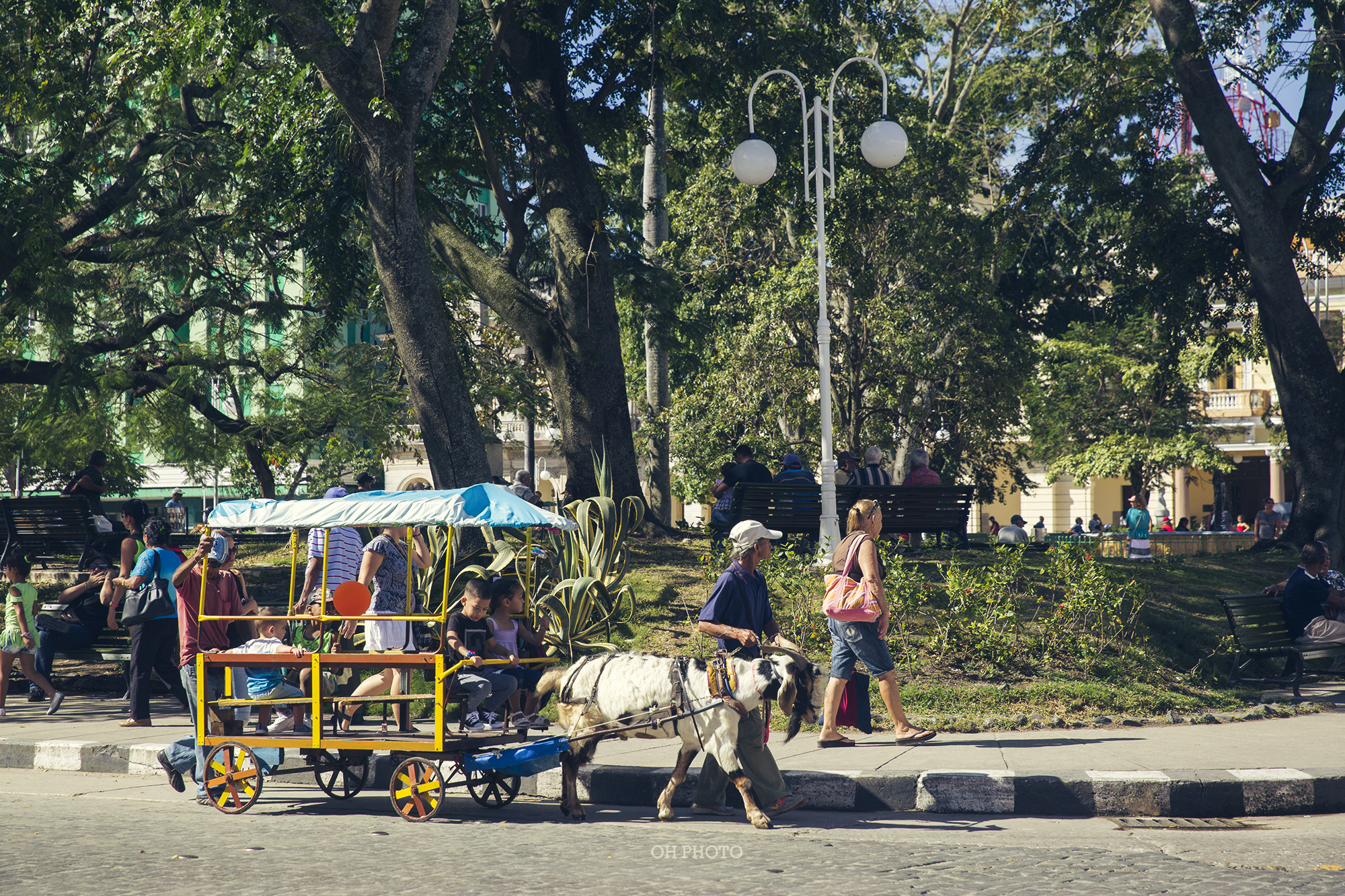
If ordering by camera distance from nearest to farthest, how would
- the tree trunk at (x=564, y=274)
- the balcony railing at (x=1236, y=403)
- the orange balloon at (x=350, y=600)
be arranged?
the orange balloon at (x=350, y=600)
the tree trunk at (x=564, y=274)
the balcony railing at (x=1236, y=403)

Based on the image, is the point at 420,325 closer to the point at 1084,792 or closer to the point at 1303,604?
the point at 1084,792

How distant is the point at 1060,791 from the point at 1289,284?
465 inches

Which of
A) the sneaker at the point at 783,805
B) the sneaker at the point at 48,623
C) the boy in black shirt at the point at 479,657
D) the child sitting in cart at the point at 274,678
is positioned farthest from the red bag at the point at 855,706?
the sneaker at the point at 48,623

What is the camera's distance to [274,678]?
25.6ft

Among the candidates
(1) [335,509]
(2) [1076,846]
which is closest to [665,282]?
(1) [335,509]

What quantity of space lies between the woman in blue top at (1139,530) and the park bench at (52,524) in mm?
16539

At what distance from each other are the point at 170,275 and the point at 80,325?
222 cm

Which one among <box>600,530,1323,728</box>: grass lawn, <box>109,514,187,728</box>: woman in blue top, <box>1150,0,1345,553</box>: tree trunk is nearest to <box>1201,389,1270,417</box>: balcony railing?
<box>1150,0,1345,553</box>: tree trunk

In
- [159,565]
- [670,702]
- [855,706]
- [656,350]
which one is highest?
[656,350]

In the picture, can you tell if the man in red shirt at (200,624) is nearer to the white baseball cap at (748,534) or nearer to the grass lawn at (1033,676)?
the white baseball cap at (748,534)

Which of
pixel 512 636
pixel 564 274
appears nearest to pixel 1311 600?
pixel 512 636

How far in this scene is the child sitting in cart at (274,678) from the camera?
7.19 metres

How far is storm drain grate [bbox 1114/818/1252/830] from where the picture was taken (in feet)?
20.6

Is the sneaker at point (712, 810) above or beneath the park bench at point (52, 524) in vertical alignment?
beneath
